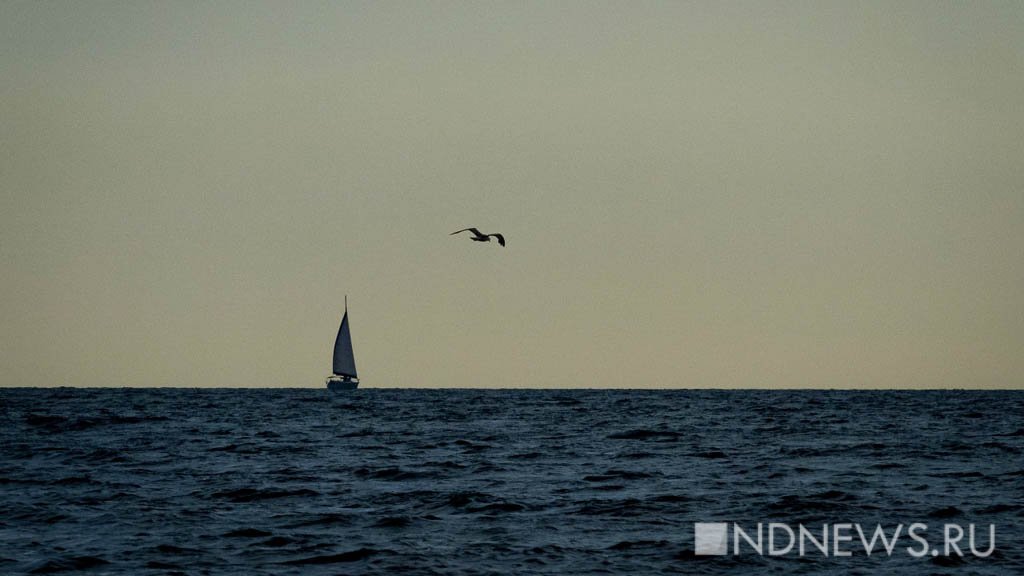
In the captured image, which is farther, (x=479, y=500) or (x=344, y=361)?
(x=344, y=361)

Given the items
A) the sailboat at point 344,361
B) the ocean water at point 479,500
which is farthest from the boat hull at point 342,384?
the ocean water at point 479,500

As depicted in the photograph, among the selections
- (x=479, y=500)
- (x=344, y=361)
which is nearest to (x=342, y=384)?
(x=344, y=361)

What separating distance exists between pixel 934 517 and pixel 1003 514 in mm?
1770

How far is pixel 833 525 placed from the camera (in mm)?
23844

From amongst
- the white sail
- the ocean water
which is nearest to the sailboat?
the white sail

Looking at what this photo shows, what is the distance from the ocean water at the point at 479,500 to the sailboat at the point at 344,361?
3126 inches

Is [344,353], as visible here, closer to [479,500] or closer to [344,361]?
[344,361]

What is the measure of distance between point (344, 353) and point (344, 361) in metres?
1.51

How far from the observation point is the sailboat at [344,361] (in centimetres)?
13150

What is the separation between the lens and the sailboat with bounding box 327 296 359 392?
431 ft

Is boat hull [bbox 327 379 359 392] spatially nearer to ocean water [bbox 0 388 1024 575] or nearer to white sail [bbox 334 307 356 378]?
white sail [bbox 334 307 356 378]

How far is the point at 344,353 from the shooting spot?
134000 mm

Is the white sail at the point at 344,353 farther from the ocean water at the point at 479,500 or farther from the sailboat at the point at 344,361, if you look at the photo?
the ocean water at the point at 479,500

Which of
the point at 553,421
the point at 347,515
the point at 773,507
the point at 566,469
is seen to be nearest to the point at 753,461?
the point at 566,469
